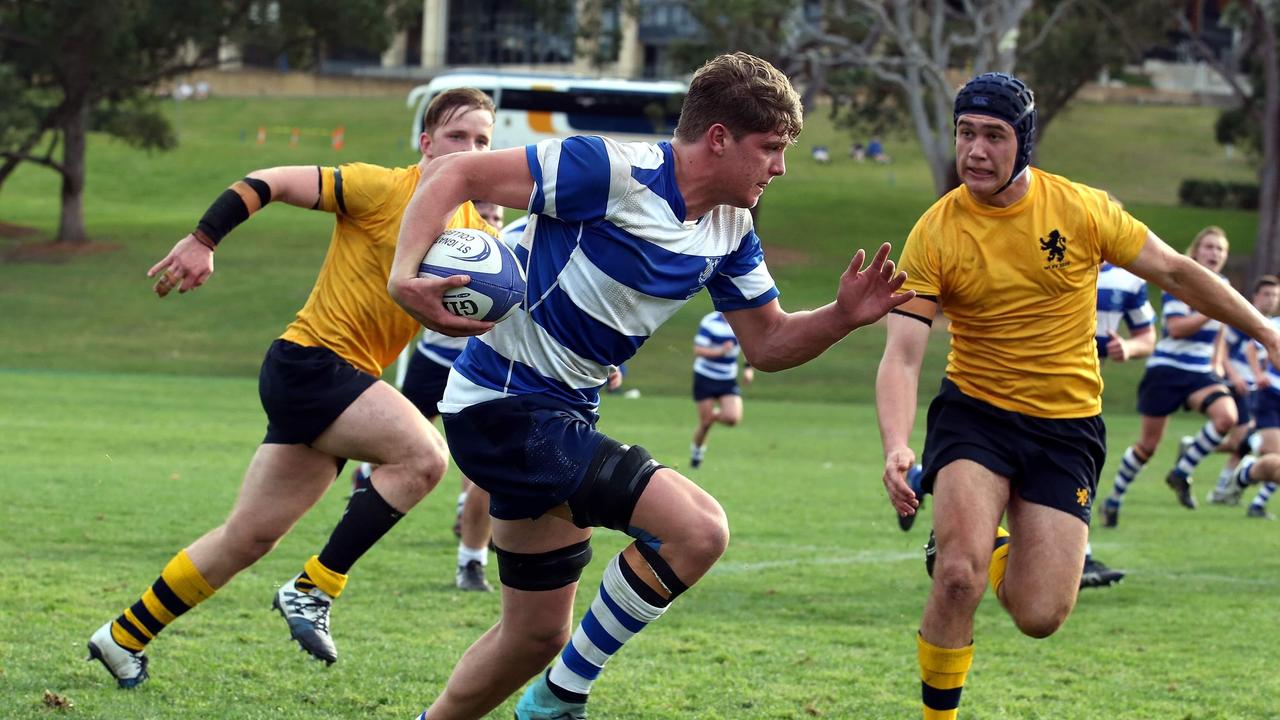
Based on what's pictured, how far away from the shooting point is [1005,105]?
564 cm

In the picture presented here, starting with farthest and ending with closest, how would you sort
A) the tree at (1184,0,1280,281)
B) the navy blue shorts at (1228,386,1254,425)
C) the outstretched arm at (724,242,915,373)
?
the tree at (1184,0,1280,281)
the navy blue shorts at (1228,386,1254,425)
the outstretched arm at (724,242,915,373)

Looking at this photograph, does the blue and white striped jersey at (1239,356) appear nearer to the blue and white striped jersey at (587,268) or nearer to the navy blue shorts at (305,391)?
the navy blue shorts at (305,391)

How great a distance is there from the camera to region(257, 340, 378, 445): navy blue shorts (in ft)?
19.8

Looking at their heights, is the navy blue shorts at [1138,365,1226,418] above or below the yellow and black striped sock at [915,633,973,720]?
below

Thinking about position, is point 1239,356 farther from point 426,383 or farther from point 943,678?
point 943,678

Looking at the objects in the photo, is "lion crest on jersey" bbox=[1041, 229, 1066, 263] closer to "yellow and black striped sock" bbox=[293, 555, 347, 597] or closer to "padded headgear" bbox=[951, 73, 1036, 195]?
A: "padded headgear" bbox=[951, 73, 1036, 195]

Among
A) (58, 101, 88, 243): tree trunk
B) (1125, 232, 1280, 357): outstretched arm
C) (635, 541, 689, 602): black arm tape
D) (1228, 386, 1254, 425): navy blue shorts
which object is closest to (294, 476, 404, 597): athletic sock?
(635, 541, 689, 602): black arm tape

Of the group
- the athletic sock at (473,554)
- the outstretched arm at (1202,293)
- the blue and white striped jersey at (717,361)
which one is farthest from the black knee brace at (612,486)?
the blue and white striped jersey at (717,361)

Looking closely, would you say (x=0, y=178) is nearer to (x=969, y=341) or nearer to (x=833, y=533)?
(x=833, y=533)

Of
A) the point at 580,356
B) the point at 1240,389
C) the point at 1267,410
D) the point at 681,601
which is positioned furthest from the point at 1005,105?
the point at 1240,389

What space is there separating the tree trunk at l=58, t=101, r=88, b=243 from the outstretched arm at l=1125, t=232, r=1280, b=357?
3934 centimetres

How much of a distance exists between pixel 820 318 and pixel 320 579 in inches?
92.2

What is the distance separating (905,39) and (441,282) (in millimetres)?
31163

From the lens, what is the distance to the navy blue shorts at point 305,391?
6031 mm
